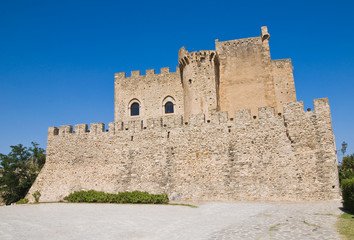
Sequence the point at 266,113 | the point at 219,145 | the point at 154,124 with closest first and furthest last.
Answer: the point at 266,113, the point at 219,145, the point at 154,124

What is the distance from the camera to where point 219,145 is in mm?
17484

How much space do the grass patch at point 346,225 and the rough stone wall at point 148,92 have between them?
18.4 meters

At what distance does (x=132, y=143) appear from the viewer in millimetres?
19641

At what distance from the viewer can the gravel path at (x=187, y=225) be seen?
7.91 m

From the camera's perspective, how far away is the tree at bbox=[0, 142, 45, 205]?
22344 millimetres

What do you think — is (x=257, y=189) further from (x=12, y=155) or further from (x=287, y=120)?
(x=12, y=155)

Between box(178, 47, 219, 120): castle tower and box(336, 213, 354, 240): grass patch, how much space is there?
43.3 feet

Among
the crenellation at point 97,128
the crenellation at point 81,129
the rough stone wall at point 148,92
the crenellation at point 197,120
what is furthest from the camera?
the rough stone wall at point 148,92

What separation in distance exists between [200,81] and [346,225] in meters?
16.2

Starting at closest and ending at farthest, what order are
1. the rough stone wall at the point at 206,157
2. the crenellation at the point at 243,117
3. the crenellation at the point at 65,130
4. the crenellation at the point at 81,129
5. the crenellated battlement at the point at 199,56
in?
the rough stone wall at the point at 206,157 → the crenellation at the point at 243,117 → the crenellation at the point at 81,129 → the crenellation at the point at 65,130 → the crenellated battlement at the point at 199,56

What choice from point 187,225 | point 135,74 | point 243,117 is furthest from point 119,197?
point 135,74

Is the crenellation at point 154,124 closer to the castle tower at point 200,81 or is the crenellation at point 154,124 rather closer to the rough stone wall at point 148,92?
the castle tower at point 200,81

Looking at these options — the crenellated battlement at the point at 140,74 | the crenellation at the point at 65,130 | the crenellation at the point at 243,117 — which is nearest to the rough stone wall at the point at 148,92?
the crenellated battlement at the point at 140,74

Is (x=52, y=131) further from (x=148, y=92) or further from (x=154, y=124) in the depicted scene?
(x=148, y=92)
